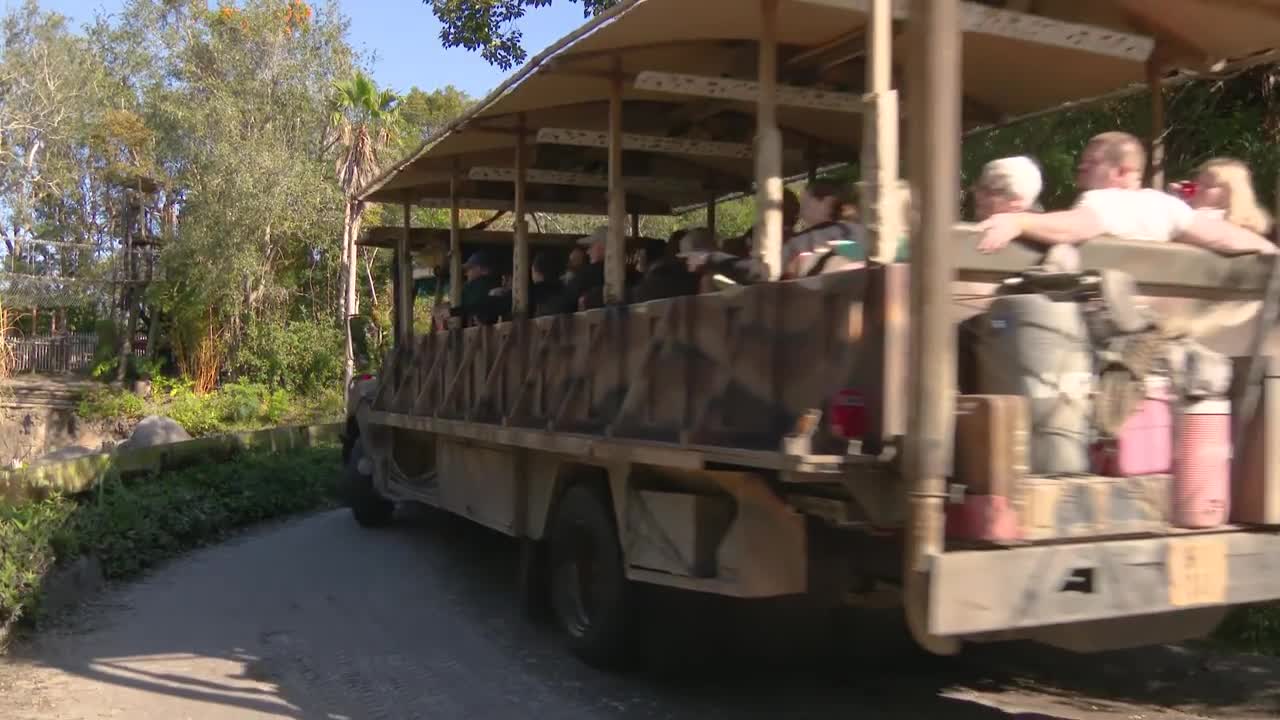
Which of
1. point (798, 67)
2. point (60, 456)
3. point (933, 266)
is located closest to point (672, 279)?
point (798, 67)

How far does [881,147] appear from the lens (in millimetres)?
4066

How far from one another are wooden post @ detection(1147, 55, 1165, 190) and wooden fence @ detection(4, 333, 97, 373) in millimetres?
32489

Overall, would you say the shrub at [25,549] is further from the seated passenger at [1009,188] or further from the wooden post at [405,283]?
the seated passenger at [1009,188]

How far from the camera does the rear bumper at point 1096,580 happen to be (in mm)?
3498

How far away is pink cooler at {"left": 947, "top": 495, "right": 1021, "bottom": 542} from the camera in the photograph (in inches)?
141

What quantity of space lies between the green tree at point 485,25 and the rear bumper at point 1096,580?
31.4 ft

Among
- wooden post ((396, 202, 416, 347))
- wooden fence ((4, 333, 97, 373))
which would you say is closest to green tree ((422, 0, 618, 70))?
wooden post ((396, 202, 416, 347))

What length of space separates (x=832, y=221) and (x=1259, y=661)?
3.52 meters

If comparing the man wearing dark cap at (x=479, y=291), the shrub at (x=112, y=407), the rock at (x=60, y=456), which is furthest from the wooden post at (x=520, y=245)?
the shrub at (x=112, y=407)

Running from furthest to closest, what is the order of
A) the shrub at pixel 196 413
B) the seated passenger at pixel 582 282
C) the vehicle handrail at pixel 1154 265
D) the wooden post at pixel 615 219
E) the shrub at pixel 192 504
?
1. the shrub at pixel 196 413
2. the shrub at pixel 192 504
3. the seated passenger at pixel 582 282
4. the wooden post at pixel 615 219
5. the vehicle handrail at pixel 1154 265

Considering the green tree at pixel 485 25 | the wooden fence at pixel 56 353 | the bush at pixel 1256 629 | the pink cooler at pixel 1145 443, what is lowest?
the bush at pixel 1256 629

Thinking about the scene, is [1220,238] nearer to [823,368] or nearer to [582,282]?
[823,368]

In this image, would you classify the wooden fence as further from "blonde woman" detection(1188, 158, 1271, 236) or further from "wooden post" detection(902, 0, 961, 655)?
"wooden post" detection(902, 0, 961, 655)

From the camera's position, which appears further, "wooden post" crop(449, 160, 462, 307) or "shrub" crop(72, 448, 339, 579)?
"wooden post" crop(449, 160, 462, 307)
